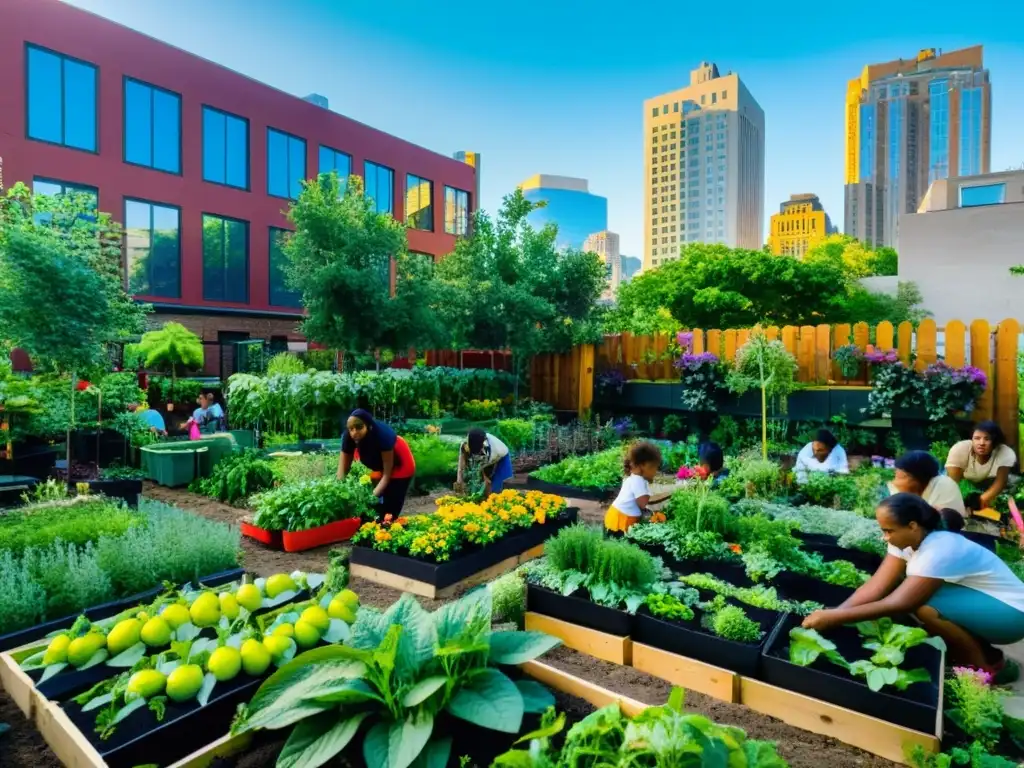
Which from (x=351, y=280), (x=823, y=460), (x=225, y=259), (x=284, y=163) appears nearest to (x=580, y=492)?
(x=823, y=460)

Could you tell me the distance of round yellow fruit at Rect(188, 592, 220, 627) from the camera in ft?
8.96

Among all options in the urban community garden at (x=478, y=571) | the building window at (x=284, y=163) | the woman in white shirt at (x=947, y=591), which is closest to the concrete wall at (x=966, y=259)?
the urban community garden at (x=478, y=571)

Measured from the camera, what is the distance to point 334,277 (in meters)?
12.0

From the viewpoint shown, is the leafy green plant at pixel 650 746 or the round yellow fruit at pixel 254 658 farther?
the round yellow fruit at pixel 254 658

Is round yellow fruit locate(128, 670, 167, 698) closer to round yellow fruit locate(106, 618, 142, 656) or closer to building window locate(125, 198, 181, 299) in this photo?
round yellow fruit locate(106, 618, 142, 656)

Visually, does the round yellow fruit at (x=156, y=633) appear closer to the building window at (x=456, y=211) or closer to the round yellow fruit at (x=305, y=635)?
the round yellow fruit at (x=305, y=635)

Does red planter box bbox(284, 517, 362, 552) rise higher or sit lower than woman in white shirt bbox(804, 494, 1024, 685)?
lower

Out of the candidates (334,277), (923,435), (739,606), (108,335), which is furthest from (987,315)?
(108,335)

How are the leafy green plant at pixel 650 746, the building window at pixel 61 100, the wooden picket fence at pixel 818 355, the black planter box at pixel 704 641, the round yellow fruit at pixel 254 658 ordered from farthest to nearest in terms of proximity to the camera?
1. the building window at pixel 61 100
2. the wooden picket fence at pixel 818 355
3. the black planter box at pixel 704 641
4. the round yellow fruit at pixel 254 658
5. the leafy green plant at pixel 650 746

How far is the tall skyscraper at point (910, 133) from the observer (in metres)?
87.0

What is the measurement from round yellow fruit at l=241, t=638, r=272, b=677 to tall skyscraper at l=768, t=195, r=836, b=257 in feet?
418

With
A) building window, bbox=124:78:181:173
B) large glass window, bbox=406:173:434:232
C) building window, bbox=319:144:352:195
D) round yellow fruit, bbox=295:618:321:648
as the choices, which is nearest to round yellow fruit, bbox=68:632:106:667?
round yellow fruit, bbox=295:618:321:648

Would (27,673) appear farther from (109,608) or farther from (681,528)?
(681,528)

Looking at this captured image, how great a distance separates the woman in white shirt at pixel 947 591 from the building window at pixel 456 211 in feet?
85.2
